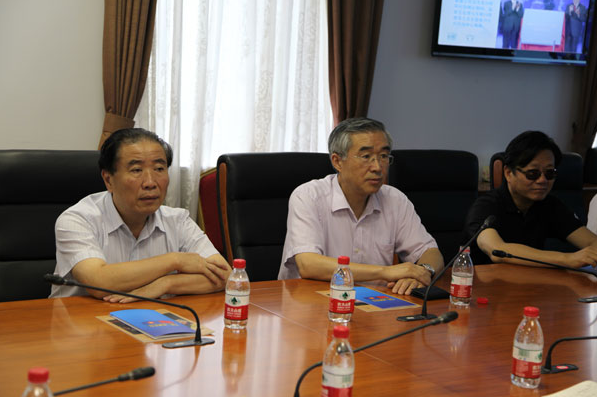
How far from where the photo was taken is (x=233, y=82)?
4.36 metres

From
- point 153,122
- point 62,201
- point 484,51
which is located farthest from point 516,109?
point 62,201

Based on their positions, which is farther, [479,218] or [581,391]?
[479,218]

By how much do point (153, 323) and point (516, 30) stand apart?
4.25 meters

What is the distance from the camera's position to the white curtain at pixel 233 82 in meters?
4.07

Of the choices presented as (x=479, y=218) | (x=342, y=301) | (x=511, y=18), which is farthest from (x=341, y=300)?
(x=511, y=18)

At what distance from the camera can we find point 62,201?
2557 millimetres

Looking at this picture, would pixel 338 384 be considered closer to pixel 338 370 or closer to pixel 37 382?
pixel 338 370

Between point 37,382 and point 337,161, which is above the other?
point 337,161

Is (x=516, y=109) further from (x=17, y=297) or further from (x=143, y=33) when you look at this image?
(x=17, y=297)

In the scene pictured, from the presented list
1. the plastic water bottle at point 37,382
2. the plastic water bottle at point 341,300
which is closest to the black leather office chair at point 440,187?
the plastic water bottle at point 341,300

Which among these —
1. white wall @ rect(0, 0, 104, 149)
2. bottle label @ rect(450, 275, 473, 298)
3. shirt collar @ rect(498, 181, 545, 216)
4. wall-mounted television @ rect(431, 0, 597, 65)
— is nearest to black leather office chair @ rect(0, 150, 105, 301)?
bottle label @ rect(450, 275, 473, 298)

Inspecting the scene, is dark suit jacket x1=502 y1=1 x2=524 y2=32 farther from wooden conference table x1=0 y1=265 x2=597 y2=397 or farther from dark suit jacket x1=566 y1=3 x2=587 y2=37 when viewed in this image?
wooden conference table x1=0 y1=265 x2=597 y2=397

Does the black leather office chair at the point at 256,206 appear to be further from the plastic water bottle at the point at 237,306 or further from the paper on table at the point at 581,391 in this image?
the paper on table at the point at 581,391

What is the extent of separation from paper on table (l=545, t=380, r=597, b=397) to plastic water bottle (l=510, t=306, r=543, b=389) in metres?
0.08
